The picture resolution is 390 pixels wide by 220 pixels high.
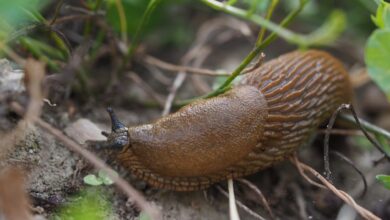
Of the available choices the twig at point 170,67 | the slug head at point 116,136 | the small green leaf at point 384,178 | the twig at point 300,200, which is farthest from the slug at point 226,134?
the small green leaf at point 384,178

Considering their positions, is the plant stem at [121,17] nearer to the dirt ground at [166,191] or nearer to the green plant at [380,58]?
the dirt ground at [166,191]

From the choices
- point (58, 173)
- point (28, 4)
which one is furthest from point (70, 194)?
point (28, 4)

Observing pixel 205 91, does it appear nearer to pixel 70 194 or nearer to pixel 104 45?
pixel 104 45

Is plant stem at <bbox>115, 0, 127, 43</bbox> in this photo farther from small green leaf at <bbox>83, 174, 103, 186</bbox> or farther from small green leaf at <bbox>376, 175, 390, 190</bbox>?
small green leaf at <bbox>376, 175, 390, 190</bbox>

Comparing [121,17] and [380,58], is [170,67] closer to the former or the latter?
[121,17]

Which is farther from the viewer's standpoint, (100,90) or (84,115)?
(100,90)

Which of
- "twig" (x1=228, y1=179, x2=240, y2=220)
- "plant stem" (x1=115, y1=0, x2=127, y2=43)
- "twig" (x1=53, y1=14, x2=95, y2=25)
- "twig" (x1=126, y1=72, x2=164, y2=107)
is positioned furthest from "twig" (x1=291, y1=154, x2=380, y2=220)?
"twig" (x1=53, y1=14, x2=95, y2=25)
